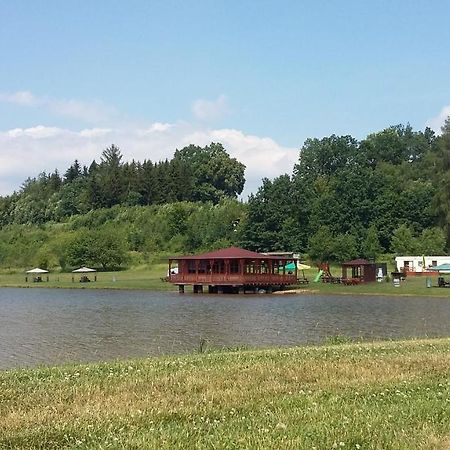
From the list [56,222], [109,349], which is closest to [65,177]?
[56,222]

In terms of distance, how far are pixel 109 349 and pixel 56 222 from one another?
403ft

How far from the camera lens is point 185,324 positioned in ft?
103

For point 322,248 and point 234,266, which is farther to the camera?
point 322,248

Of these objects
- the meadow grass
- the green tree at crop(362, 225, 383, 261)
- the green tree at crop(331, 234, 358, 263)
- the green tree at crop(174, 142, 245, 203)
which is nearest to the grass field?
the green tree at crop(331, 234, 358, 263)

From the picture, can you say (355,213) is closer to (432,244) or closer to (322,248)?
(322,248)

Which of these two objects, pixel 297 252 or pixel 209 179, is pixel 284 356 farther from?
pixel 209 179

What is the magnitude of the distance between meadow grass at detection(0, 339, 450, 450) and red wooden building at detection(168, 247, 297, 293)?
48316 millimetres

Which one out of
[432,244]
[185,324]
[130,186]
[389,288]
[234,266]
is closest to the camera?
[185,324]

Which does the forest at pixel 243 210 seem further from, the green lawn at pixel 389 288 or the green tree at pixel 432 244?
the green lawn at pixel 389 288

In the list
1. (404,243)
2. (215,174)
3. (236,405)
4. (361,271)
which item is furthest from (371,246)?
(236,405)

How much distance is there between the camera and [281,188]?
104 meters

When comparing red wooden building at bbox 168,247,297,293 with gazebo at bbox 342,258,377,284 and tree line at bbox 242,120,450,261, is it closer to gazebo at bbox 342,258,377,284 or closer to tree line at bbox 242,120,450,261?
gazebo at bbox 342,258,377,284

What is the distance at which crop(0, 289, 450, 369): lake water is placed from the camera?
2295 centimetres

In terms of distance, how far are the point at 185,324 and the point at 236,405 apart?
22290 mm
